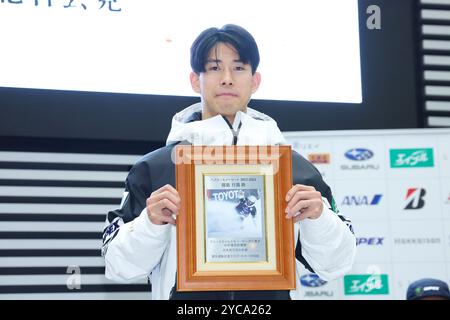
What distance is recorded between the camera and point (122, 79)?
4652 millimetres

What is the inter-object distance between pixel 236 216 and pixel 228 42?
677 mm

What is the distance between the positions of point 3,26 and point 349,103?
90.0 inches

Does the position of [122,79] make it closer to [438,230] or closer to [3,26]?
[3,26]

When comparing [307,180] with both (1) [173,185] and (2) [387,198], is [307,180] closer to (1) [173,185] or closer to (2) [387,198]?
(1) [173,185]

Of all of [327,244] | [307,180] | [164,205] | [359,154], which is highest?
[359,154]

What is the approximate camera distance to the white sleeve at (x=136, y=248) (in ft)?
6.61

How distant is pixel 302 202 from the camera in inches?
73.5

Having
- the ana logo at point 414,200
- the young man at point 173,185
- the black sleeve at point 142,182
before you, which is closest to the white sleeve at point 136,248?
the young man at point 173,185

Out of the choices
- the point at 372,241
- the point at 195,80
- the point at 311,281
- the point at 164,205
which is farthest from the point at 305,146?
the point at 164,205

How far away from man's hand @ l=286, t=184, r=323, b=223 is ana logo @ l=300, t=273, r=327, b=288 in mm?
2670

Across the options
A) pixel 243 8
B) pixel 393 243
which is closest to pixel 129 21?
pixel 243 8

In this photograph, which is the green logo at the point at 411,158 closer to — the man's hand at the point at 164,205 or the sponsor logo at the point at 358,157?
the sponsor logo at the point at 358,157

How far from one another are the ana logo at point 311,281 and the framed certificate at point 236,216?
8.77ft

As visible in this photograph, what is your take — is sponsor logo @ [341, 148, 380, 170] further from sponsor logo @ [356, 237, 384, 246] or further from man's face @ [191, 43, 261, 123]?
man's face @ [191, 43, 261, 123]
